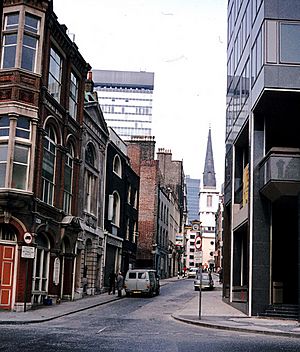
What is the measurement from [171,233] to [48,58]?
62537 millimetres

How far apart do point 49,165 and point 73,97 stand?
5516mm

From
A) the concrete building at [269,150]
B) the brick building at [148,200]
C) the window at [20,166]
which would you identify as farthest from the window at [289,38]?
the brick building at [148,200]

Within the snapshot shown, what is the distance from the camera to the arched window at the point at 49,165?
27641 mm

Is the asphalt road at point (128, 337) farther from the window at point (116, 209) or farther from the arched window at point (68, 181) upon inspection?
the window at point (116, 209)

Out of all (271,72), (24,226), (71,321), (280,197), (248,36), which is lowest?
(71,321)

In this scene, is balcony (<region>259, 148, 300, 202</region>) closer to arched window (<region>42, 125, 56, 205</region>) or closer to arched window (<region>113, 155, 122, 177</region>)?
arched window (<region>42, 125, 56, 205</region>)

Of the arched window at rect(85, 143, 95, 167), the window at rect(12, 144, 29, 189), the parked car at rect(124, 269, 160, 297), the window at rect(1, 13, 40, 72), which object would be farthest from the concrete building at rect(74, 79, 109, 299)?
the window at rect(12, 144, 29, 189)

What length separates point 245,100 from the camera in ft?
93.8

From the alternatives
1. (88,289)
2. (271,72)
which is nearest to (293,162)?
(271,72)

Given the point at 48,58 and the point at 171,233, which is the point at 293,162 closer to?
the point at 48,58

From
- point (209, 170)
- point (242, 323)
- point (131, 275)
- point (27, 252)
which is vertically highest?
point (209, 170)

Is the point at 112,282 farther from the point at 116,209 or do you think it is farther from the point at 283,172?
the point at 283,172

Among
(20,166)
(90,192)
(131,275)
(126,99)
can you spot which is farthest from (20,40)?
(126,99)

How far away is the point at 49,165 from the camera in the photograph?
92.6 feet
